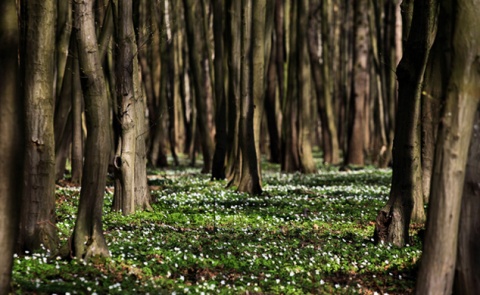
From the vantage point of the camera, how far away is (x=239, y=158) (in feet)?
68.1

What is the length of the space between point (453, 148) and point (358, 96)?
82.5ft

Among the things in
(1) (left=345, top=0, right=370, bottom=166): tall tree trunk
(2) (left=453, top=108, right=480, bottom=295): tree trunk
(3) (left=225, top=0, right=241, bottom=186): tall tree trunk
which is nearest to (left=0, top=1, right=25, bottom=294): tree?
(2) (left=453, top=108, right=480, bottom=295): tree trunk

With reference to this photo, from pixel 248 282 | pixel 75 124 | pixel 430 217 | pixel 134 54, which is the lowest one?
pixel 248 282

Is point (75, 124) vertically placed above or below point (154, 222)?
above

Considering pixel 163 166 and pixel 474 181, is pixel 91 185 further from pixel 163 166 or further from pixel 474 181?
pixel 163 166

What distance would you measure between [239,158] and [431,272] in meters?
12.3

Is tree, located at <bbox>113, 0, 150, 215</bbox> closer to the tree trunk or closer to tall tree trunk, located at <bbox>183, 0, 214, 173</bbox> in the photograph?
the tree trunk

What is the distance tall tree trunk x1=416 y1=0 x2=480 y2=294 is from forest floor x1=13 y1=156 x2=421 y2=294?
6.13 ft

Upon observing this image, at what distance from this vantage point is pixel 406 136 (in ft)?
43.7

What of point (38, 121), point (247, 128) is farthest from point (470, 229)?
point (247, 128)

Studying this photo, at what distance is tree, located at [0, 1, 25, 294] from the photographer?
7977 mm


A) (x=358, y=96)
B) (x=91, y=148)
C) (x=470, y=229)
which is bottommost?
(x=470, y=229)

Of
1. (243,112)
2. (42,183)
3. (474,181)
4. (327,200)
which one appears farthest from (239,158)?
(474,181)

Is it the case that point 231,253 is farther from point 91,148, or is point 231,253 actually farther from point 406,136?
point 406,136
